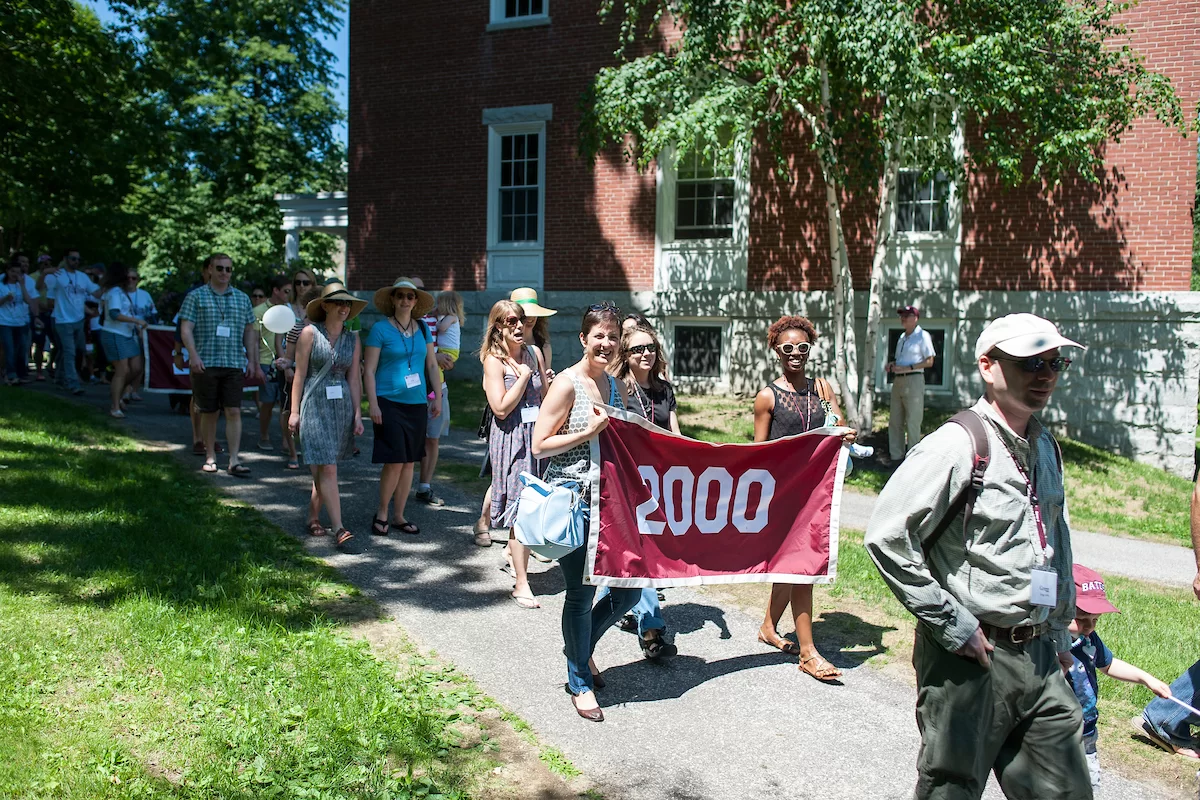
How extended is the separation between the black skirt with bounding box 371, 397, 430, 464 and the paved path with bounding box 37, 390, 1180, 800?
70cm

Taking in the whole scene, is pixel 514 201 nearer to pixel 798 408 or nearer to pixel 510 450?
pixel 510 450

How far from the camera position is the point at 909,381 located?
45.1 feet

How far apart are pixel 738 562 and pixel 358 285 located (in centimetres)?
1726

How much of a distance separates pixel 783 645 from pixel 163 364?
1043cm

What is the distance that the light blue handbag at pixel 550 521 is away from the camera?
482 centimetres

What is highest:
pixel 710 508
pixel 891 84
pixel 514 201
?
pixel 891 84

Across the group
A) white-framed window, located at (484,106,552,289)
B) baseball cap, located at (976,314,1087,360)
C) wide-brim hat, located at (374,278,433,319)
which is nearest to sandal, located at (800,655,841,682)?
baseball cap, located at (976,314,1087,360)

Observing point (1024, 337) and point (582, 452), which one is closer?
point (1024, 337)

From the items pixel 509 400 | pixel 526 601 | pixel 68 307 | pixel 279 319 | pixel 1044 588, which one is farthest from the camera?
pixel 68 307

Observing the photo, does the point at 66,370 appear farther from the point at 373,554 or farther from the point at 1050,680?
the point at 1050,680

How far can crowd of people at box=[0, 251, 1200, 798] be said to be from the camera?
10.3 feet

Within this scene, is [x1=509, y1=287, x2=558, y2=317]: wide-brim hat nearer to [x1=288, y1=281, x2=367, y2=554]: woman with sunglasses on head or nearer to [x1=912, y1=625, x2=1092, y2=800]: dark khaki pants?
[x1=288, y1=281, x2=367, y2=554]: woman with sunglasses on head

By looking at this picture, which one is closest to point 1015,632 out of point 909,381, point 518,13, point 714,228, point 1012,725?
point 1012,725

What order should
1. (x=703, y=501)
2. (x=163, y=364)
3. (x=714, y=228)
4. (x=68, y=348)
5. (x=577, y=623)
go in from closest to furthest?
(x=577, y=623), (x=703, y=501), (x=163, y=364), (x=68, y=348), (x=714, y=228)
